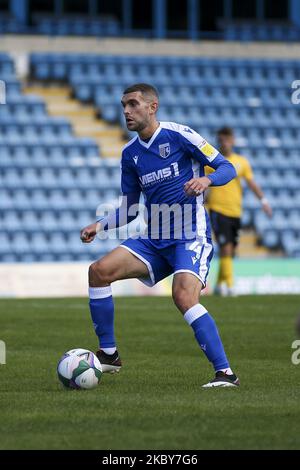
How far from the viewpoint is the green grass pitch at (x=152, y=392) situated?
545cm

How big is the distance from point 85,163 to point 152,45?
4.83 m

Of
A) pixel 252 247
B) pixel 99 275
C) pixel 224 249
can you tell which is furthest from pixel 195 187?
pixel 252 247

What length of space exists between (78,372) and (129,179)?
1.55 m

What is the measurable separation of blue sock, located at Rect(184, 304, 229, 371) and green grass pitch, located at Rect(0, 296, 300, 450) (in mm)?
230

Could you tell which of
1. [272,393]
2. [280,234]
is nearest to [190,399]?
[272,393]

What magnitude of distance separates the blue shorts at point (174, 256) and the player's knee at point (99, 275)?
8.7 inches

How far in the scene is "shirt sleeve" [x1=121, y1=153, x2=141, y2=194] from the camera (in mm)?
8031

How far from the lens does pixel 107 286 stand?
25.7 ft

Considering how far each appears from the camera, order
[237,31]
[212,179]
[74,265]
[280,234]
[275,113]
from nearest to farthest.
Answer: [212,179], [74,265], [280,234], [275,113], [237,31]

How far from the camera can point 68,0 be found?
25438mm

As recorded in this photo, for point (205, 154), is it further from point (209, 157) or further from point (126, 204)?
point (126, 204)

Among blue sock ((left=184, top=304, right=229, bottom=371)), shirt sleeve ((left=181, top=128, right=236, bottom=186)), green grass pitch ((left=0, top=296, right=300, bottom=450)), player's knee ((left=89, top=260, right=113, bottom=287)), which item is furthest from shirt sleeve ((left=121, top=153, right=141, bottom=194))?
green grass pitch ((left=0, top=296, right=300, bottom=450))
